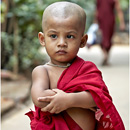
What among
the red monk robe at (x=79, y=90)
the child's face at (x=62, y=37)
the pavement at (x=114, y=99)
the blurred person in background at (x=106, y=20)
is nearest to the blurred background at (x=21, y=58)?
the pavement at (x=114, y=99)

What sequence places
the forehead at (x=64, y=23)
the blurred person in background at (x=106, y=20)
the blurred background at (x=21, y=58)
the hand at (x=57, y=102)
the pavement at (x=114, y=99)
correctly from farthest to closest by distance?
the blurred person in background at (x=106, y=20)
the blurred background at (x=21, y=58)
the pavement at (x=114, y=99)
the forehead at (x=64, y=23)
the hand at (x=57, y=102)

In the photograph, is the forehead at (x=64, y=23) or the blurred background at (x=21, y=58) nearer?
the forehead at (x=64, y=23)

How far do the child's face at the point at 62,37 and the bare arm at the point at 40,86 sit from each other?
0.13m

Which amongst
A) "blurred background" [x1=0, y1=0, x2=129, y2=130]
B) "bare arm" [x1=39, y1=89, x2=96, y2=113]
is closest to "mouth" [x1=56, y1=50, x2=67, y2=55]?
"bare arm" [x1=39, y1=89, x2=96, y2=113]

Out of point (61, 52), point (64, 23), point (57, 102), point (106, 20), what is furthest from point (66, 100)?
point (106, 20)

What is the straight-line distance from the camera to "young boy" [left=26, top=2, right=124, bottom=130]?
1.98 meters

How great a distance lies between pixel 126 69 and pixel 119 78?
4.76ft

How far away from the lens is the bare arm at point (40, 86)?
6.41ft

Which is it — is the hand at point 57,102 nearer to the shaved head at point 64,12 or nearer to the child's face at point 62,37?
the child's face at point 62,37

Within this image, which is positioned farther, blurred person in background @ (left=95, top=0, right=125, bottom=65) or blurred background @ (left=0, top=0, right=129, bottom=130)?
blurred person in background @ (left=95, top=0, right=125, bottom=65)

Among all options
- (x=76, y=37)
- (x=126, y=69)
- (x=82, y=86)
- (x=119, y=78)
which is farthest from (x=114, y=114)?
(x=126, y=69)

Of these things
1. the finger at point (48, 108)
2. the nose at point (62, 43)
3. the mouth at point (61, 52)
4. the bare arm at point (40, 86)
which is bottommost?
the finger at point (48, 108)

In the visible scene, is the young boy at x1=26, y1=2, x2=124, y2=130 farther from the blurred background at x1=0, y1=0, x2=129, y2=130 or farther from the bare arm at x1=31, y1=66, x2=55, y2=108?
the blurred background at x1=0, y1=0, x2=129, y2=130

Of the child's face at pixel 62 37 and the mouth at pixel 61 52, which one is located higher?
the child's face at pixel 62 37
